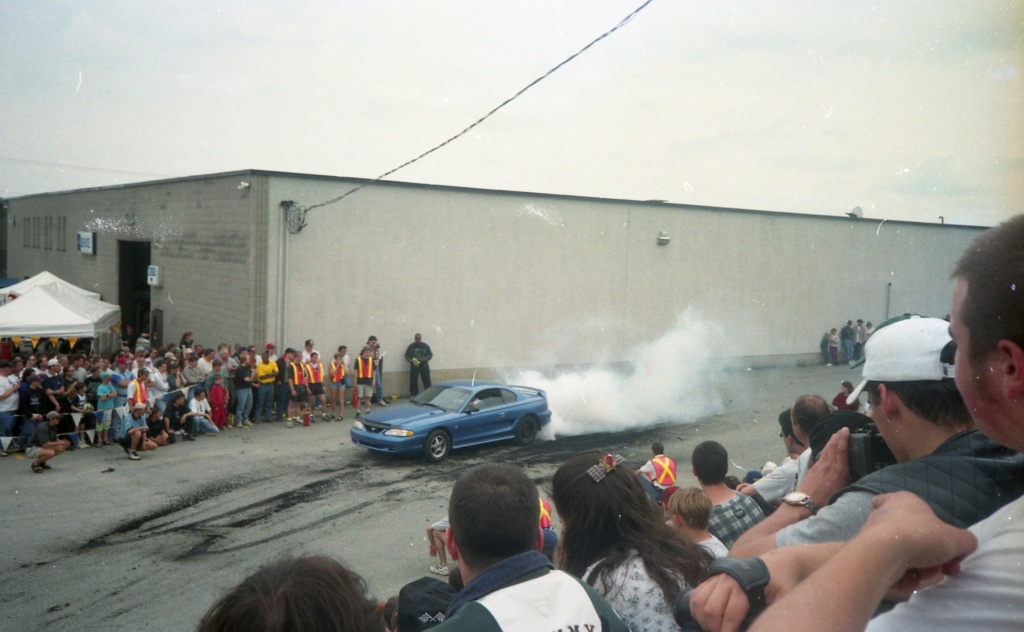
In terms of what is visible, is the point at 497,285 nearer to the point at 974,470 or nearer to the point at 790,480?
the point at 790,480

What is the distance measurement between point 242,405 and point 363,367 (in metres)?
3.47

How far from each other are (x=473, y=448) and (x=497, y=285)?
912 centimetres

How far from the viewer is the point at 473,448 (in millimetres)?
15453

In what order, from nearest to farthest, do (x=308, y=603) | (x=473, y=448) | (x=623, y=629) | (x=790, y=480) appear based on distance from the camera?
(x=308, y=603) → (x=623, y=629) → (x=790, y=480) → (x=473, y=448)

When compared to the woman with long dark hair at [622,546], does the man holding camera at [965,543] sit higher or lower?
higher

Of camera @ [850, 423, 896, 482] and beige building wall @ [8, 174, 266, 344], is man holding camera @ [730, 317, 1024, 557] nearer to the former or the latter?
camera @ [850, 423, 896, 482]

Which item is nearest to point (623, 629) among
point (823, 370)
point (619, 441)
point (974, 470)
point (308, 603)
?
point (308, 603)

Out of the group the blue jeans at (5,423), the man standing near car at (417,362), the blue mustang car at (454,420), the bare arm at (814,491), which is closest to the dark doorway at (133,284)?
the man standing near car at (417,362)

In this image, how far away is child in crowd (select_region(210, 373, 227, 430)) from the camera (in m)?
16.4

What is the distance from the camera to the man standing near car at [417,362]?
69.4 ft

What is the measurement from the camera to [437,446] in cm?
1422

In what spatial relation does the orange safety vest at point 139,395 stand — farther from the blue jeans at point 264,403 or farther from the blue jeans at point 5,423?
the blue jeans at point 264,403

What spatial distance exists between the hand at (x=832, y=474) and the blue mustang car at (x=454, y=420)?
11889mm

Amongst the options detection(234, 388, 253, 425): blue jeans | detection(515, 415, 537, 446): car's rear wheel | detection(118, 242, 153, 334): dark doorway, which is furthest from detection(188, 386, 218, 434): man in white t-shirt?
detection(118, 242, 153, 334): dark doorway
